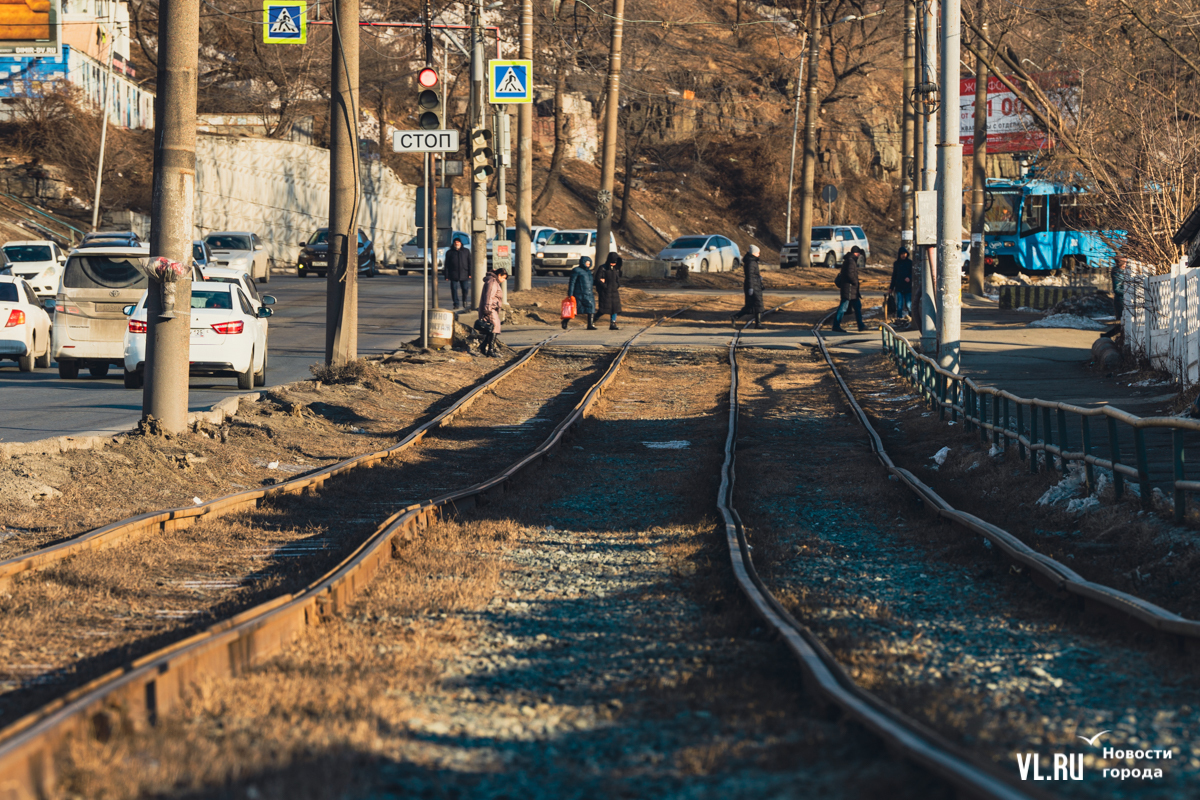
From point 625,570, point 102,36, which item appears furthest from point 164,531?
point 102,36

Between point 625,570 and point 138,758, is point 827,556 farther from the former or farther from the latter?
point 138,758

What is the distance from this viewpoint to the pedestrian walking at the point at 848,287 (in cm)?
2848

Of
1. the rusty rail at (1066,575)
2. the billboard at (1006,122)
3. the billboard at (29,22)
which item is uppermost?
the billboard at (29,22)

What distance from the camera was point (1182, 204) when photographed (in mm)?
23422

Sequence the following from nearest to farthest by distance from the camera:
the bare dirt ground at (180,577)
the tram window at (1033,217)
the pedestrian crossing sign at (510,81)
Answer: the bare dirt ground at (180,577), the pedestrian crossing sign at (510,81), the tram window at (1033,217)

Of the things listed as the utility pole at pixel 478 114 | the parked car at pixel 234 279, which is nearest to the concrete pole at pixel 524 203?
the utility pole at pixel 478 114

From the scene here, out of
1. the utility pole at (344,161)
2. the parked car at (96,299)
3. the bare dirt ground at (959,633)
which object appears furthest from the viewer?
the parked car at (96,299)

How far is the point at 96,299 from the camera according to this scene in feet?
62.1

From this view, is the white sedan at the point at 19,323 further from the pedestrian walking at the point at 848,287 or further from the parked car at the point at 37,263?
the pedestrian walking at the point at 848,287

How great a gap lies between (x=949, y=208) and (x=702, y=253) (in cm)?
3025

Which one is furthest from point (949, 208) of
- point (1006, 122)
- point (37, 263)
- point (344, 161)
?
point (1006, 122)

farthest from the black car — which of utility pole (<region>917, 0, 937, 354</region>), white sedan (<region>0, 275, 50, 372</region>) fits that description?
utility pole (<region>917, 0, 937, 354</region>)

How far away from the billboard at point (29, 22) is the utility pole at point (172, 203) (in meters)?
28.9

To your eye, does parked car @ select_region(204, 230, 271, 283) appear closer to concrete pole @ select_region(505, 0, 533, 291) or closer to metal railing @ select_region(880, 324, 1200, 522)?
concrete pole @ select_region(505, 0, 533, 291)
